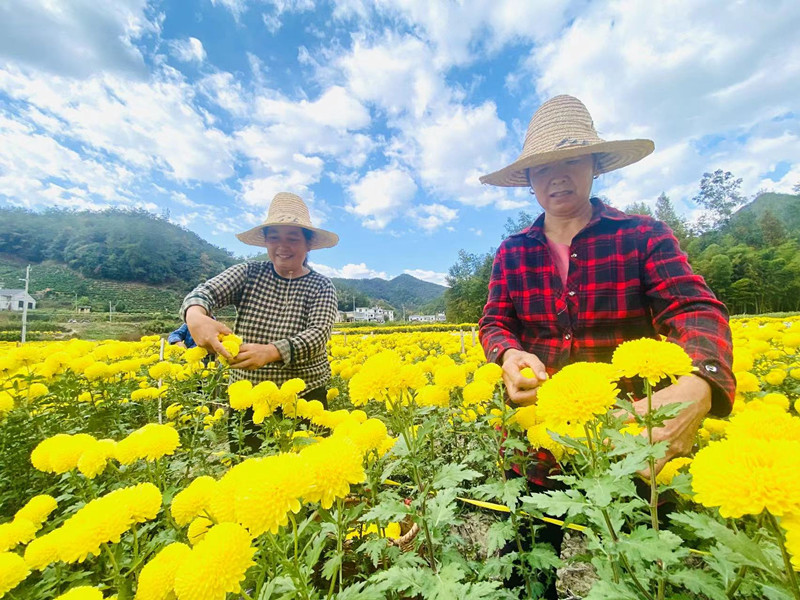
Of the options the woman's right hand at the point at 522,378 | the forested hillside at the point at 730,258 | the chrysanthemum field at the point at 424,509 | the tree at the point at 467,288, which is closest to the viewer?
the chrysanthemum field at the point at 424,509

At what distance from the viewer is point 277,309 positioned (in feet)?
11.0

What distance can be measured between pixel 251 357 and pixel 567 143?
2.31 m

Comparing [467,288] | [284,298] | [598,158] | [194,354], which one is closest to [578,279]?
[598,158]

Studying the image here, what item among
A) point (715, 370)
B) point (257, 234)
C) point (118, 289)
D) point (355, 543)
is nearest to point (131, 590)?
point (355, 543)

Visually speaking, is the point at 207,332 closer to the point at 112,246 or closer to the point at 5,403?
the point at 5,403

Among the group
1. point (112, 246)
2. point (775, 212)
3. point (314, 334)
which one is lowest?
point (314, 334)

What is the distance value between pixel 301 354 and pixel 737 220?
7176cm

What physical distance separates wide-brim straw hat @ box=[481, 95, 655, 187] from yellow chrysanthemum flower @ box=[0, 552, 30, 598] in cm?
261

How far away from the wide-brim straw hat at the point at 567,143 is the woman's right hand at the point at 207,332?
2115 millimetres

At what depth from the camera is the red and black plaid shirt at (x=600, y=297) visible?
159 centimetres

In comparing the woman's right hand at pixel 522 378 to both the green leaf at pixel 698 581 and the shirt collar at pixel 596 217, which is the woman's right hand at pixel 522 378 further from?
the shirt collar at pixel 596 217

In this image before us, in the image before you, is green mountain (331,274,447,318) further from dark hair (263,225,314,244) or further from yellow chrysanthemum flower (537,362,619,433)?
yellow chrysanthemum flower (537,362,619,433)

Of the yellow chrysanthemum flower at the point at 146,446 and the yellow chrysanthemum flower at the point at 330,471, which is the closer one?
the yellow chrysanthemum flower at the point at 330,471

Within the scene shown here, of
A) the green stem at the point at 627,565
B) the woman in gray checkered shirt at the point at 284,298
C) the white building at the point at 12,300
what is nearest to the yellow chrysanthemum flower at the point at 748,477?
the green stem at the point at 627,565
